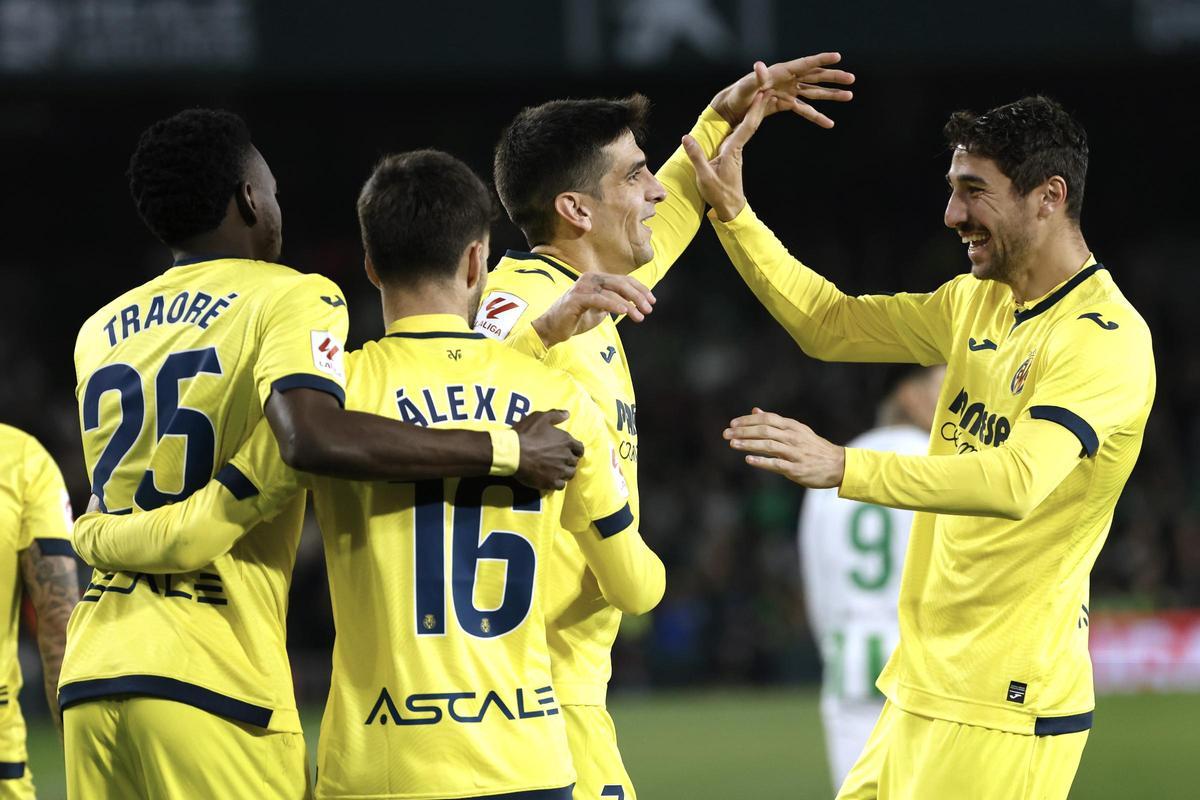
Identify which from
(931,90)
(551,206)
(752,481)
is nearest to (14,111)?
(752,481)

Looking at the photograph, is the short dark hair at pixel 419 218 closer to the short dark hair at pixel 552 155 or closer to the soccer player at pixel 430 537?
the soccer player at pixel 430 537

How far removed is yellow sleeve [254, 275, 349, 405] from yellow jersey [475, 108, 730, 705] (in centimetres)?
63

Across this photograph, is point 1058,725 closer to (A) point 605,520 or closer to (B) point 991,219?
(B) point 991,219

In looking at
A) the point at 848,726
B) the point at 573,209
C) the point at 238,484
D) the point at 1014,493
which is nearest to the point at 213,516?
the point at 238,484

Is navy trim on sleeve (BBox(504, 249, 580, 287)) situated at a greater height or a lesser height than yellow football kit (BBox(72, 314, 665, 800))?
greater

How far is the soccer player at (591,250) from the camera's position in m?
4.01

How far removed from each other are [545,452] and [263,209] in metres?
0.97

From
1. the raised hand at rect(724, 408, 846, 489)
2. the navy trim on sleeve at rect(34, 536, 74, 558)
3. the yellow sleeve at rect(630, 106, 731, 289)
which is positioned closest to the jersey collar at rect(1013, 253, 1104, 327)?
the raised hand at rect(724, 408, 846, 489)

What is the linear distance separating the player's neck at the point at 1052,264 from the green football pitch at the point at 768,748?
6.41 metres

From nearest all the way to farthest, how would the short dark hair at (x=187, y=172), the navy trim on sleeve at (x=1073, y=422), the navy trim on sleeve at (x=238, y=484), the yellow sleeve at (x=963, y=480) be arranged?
the navy trim on sleeve at (x=238, y=484) → the short dark hair at (x=187, y=172) → the yellow sleeve at (x=963, y=480) → the navy trim on sleeve at (x=1073, y=422)

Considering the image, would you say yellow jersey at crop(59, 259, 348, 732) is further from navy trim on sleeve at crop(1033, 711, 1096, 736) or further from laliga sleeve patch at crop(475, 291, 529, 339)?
navy trim on sleeve at crop(1033, 711, 1096, 736)

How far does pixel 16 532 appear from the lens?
173 inches

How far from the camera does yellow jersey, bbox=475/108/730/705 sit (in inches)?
158

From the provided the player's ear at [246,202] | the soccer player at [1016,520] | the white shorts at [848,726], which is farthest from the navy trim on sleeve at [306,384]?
the white shorts at [848,726]
